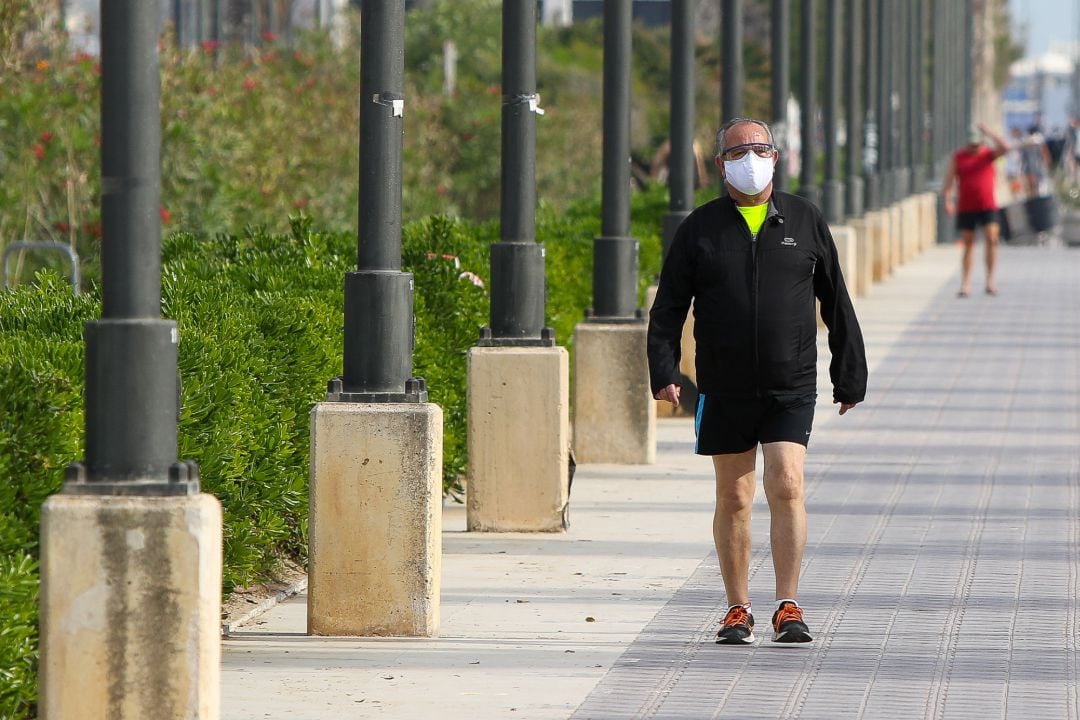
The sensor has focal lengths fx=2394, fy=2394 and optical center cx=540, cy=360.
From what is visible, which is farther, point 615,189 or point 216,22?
point 216,22

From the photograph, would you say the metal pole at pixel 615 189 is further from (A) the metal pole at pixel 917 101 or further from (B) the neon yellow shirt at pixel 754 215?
(A) the metal pole at pixel 917 101

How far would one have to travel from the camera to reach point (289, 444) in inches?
339

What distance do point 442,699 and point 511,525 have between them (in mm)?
3289

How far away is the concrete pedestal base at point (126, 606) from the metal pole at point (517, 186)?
4562 millimetres

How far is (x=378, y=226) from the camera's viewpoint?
7.95 meters

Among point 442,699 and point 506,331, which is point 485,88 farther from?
point 442,699

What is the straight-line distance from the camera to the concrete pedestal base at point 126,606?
5664mm

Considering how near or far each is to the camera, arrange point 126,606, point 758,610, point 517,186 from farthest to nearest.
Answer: point 517,186 < point 758,610 < point 126,606

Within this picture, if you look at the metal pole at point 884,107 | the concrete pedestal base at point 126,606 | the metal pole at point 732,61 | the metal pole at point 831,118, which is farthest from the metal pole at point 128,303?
the metal pole at point 884,107

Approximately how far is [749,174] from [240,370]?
1799mm

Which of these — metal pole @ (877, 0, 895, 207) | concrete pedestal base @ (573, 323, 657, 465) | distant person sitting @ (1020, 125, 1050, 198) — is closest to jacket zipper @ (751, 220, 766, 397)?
concrete pedestal base @ (573, 323, 657, 465)

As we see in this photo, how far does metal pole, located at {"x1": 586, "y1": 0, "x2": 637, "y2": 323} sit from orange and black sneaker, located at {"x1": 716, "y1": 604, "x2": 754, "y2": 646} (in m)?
5.08

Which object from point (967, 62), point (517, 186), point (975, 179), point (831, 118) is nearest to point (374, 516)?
point (517, 186)

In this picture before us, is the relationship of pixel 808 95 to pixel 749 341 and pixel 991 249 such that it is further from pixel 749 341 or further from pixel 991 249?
pixel 749 341
